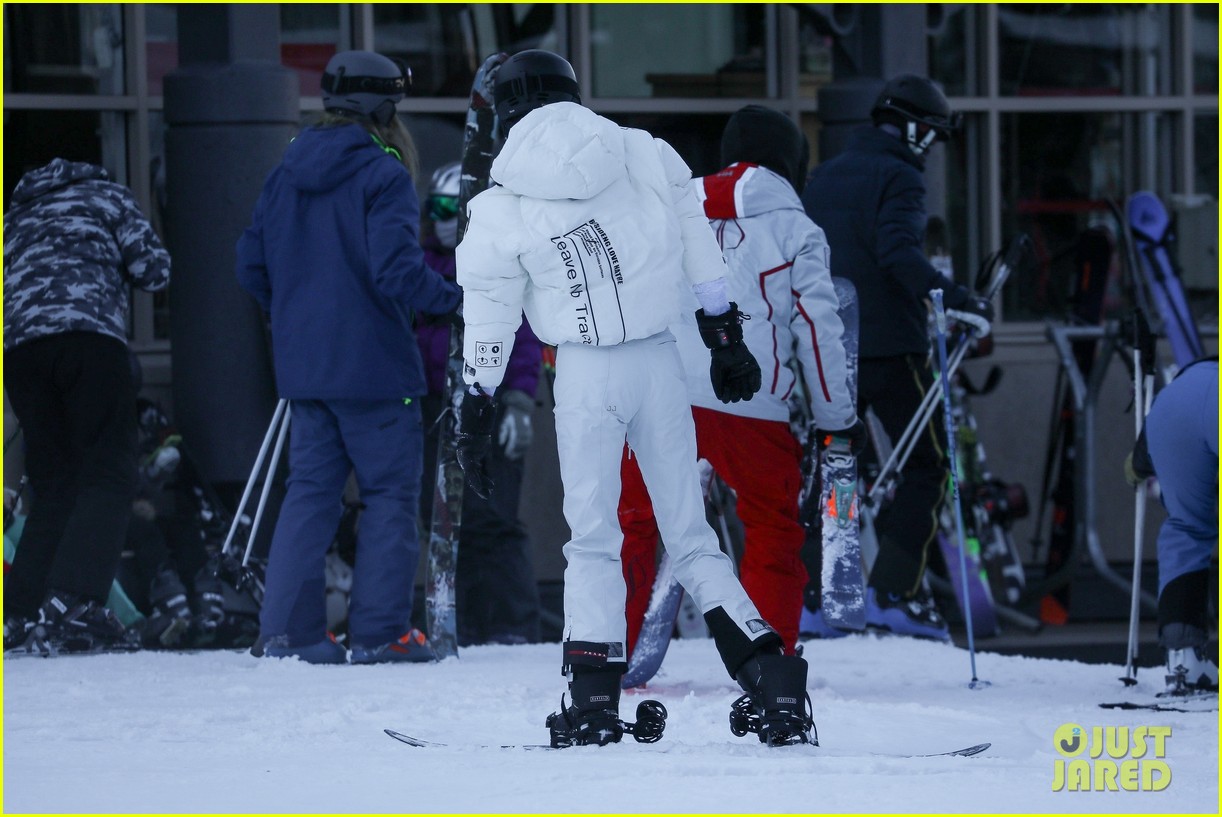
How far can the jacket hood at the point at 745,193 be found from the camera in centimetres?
551

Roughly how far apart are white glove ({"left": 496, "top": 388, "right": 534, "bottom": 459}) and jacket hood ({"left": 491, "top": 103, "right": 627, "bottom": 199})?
251 centimetres

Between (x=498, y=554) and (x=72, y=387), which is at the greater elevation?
(x=72, y=387)

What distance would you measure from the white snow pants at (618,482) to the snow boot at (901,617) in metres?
2.73

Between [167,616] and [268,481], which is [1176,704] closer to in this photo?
[268,481]

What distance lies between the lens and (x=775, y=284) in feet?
18.0

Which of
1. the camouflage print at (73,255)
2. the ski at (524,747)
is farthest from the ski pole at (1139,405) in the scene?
the camouflage print at (73,255)

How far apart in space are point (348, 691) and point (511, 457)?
1736 millimetres

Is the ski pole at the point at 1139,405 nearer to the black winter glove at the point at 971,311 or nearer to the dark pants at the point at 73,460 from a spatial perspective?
the black winter glove at the point at 971,311

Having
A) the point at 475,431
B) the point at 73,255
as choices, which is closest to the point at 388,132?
the point at 73,255

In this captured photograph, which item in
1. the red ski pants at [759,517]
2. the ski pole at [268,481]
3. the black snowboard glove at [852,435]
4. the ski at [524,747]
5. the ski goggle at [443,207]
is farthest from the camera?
the ski goggle at [443,207]

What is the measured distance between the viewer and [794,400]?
25.1 feet

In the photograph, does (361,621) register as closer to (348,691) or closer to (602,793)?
(348,691)

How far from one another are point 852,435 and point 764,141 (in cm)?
92

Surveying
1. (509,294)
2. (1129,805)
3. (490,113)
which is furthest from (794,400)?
(1129,805)
